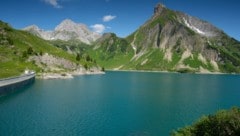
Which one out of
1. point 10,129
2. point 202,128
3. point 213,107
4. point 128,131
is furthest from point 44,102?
point 202,128

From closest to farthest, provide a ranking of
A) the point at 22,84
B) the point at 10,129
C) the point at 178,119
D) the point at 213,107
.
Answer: the point at 10,129, the point at 178,119, the point at 213,107, the point at 22,84

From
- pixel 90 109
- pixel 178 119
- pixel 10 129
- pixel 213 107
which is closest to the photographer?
pixel 10 129

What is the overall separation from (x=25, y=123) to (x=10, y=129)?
7.29 m

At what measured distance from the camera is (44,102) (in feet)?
367

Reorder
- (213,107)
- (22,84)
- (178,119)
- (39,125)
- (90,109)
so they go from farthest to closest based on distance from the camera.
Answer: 1. (22,84)
2. (213,107)
3. (90,109)
4. (178,119)
5. (39,125)

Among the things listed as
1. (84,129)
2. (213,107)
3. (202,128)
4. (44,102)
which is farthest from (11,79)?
(202,128)

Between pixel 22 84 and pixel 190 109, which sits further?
pixel 22 84

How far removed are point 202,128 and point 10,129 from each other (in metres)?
46.9

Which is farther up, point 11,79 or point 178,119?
point 11,79

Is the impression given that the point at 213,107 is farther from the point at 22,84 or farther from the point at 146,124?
the point at 22,84

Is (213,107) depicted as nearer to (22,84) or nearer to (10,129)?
(10,129)

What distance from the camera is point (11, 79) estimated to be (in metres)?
144

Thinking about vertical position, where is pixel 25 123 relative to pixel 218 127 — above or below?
below

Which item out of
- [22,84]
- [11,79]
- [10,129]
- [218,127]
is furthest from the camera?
[22,84]
